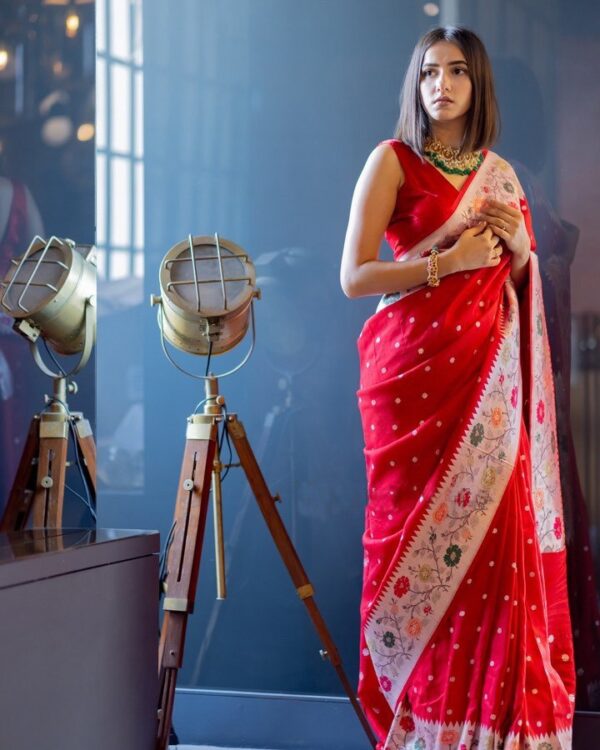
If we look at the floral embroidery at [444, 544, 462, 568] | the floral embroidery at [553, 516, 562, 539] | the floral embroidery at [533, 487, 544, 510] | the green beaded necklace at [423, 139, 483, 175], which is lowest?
the floral embroidery at [444, 544, 462, 568]

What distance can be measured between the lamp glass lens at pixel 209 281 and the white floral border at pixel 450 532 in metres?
0.59

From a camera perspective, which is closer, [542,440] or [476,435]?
[476,435]

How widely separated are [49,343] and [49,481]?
24 centimetres

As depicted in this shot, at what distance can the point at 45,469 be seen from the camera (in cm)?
176

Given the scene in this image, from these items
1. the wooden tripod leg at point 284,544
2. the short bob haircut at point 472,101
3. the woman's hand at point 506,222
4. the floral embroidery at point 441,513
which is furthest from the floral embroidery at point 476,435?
the short bob haircut at point 472,101

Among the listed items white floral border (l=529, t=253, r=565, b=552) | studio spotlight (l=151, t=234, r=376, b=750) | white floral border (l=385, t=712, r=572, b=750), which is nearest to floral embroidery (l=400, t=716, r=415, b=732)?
white floral border (l=385, t=712, r=572, b=750)

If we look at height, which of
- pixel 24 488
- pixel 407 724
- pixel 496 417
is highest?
pixel 496 417

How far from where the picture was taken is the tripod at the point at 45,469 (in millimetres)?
1727

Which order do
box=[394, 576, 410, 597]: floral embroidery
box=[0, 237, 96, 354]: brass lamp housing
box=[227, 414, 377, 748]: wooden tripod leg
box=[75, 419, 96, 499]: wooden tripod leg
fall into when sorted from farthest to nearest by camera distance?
box=[227, 414, 377, 748]: wooden tripod leg → box=[394, 576, 410, 597]: floral embroidery → box=[75, 419, 96, 499]: wooden tripod leg → box=[0, 237, 96, 354]: brass lamp housing

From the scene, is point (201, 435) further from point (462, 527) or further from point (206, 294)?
point (462, 527)

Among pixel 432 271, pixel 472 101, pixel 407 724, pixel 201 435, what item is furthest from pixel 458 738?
pixel 472 101

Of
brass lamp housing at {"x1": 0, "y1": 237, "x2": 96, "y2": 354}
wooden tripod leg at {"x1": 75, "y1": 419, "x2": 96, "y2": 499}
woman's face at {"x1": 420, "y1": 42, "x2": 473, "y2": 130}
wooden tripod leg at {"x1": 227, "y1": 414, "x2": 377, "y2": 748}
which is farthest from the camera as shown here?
wooden tripod leg at {"x1": 227, "y1": 414, "x2": 377, "y2": 748}

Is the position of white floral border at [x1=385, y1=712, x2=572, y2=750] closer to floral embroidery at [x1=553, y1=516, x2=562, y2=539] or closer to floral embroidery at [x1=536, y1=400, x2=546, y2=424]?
floral embroidery at [x1=553, y1=516, x2=562, y2=539]

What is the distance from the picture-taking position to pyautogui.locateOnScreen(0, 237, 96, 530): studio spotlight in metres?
1.72
